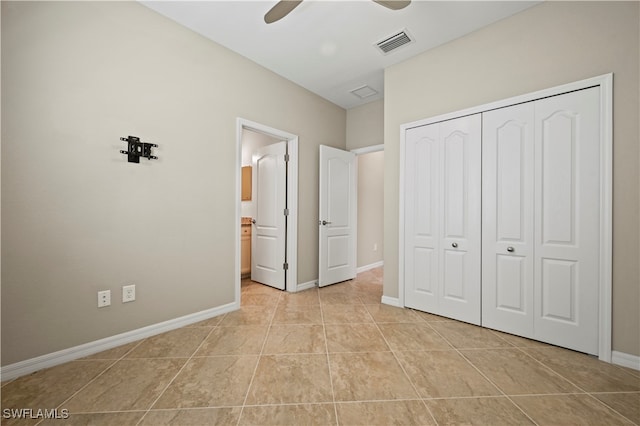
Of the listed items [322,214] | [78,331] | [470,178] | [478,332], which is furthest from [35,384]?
[470,178]

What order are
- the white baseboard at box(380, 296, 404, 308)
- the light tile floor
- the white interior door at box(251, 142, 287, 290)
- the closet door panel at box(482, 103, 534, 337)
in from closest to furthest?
the light tile floor → the closet door panel at box(482, 103, 534, 337) → the white baseboard at box(380, 296, 404, 308) → the white interior door at box(251, 142, 287, 290)

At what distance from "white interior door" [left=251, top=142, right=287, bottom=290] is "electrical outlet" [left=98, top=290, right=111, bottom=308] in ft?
6.29

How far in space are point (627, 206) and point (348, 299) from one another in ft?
8.36

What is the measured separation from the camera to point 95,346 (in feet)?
6.50

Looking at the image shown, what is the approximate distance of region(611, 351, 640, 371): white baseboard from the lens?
1.80 metres

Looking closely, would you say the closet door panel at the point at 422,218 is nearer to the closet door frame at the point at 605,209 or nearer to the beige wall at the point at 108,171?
the closet door frame at the point at 605,209

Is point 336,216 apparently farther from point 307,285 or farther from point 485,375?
point 485,375

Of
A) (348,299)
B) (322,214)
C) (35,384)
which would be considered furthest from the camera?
(322,214)

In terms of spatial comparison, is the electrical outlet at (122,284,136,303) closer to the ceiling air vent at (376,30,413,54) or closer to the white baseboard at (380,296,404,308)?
the white baseboard at (380,296,404,308)

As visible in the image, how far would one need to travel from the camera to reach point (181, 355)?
196 centimetres

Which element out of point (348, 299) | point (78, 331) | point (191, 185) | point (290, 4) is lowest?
point (348, 299)

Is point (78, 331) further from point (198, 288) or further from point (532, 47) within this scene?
point (532, 47)

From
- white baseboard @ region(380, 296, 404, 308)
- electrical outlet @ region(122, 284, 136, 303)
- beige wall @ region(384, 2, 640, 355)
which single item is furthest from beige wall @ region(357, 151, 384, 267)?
electrical outlet @ region(122, 284, 136, 303)

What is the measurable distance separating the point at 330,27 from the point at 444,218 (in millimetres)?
2157
